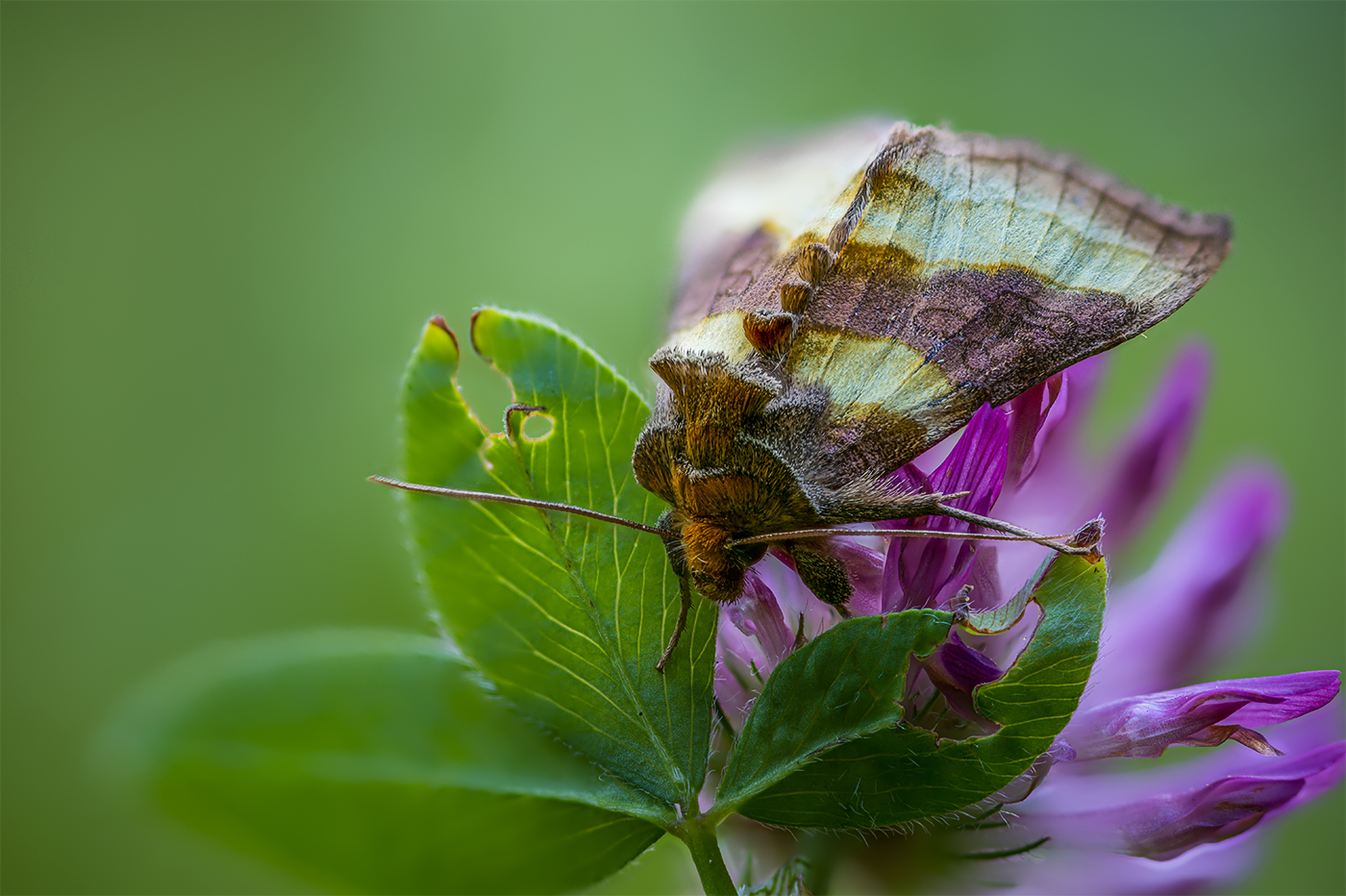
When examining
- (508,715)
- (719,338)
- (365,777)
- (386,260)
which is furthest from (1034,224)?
(386,260)

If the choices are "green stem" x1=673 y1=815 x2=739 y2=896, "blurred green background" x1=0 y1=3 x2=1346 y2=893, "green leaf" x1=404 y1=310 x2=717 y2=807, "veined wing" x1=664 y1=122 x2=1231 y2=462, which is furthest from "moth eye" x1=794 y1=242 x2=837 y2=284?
"blurred green background" x1=0 y1=3 x2=1346 y2=893

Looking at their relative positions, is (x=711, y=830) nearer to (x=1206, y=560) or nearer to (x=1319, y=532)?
(x=1206, y=560)

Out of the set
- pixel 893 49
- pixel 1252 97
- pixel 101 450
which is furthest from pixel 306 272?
pixel 1252 97

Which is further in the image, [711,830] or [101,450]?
[101,450]

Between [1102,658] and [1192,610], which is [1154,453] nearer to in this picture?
[1192,610]

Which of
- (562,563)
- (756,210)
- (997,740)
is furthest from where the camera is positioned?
(756,210)

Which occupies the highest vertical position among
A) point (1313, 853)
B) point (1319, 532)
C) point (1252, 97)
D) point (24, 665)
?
point (1252, 97)
